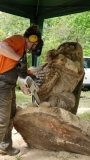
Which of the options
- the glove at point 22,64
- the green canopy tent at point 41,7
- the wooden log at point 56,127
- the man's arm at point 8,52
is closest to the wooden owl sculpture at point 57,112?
the wooden log at point 56,127

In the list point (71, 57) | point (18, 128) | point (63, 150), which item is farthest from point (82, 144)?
point (71, 57)

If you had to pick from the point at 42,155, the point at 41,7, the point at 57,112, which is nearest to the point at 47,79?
the point at 57,112

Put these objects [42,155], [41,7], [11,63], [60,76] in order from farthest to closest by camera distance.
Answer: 1. [41,7]
2. [60,76]
3. [42,155]
4. [11,63]

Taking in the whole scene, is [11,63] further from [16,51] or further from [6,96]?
[6,96]

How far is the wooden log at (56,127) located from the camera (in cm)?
325

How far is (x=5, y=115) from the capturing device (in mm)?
3416

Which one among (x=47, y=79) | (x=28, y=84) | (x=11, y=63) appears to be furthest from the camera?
(x=47, y=79)

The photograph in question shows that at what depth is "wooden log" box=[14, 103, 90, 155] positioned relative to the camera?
10.6 ft

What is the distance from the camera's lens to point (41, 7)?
668 centimetres

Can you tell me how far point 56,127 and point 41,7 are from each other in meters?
4.14

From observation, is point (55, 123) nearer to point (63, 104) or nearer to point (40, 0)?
point (63, 104)

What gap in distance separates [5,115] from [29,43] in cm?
98

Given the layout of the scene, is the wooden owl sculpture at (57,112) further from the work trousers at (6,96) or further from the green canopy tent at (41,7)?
the green canopy tent at (41,7)

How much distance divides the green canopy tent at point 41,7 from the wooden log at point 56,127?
11.2 feet
